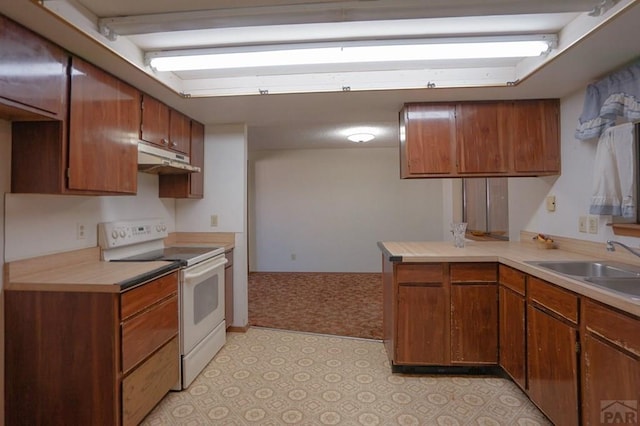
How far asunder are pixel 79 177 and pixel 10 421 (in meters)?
1.29

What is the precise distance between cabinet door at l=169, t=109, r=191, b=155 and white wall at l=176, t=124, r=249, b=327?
12.9 inches

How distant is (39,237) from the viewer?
175 cm

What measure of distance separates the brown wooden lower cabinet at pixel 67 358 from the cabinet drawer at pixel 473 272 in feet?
6.73

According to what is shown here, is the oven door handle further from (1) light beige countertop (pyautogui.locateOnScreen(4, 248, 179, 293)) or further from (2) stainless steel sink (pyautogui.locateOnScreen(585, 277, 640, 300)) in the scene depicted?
(2) stainless steel sink (pyautogui.locateOnScreen(585, 277, 640, 300))

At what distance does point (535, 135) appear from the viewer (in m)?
2.46

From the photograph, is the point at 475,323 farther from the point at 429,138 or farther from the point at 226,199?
the point at 226,199

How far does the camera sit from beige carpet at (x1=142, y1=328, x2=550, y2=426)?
72.1 inches

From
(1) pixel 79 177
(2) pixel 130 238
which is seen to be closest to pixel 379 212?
(2) pixel 130 238

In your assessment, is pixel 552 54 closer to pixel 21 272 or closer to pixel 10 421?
pixel 21 272

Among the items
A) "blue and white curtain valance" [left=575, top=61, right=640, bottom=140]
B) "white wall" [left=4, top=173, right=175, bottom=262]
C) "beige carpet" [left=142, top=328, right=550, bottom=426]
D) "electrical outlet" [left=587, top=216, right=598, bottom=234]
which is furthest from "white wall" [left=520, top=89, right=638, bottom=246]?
"white wall" [left=4, top=173, right=175, bottom=262]

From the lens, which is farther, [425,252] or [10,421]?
[425,252]

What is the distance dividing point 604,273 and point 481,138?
1219 mm

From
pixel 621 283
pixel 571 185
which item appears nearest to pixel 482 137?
pixel 571 185

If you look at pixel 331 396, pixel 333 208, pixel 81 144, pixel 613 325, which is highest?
pixel 81 144
